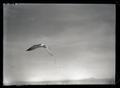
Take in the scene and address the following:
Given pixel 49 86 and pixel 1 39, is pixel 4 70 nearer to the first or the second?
pixel 1 39

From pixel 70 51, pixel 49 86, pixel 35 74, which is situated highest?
pixel 70 51

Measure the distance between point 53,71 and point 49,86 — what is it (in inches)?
7.5

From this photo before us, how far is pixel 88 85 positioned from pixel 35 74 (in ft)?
2.16

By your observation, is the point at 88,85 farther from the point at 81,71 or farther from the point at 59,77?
the point at 59,77

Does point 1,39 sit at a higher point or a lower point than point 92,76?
higher

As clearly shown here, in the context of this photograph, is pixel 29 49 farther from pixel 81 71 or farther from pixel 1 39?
pixel 81 71

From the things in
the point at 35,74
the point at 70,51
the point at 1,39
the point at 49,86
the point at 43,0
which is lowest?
the point at 49,86

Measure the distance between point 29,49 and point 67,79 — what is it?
23.5 inches

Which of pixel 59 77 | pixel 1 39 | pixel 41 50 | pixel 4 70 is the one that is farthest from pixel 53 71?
pixel 1 39

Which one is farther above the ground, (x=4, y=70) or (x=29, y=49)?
(x=29, y=49)

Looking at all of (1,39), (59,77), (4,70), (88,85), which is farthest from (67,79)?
(1,39)

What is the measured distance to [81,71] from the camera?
A: 234 centimetres

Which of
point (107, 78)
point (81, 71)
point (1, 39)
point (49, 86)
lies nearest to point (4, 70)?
point (1, 39)

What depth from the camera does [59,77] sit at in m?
2.34
